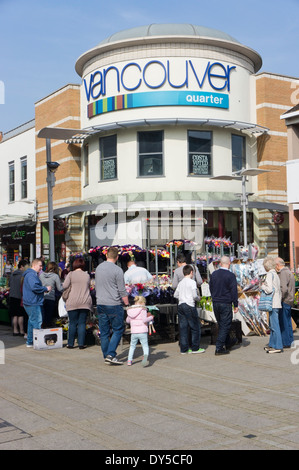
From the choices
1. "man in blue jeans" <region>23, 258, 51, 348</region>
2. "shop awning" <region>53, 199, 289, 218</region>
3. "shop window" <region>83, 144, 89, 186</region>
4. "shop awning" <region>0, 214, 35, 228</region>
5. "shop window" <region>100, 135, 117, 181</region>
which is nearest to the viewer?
"man in blue jeans" <region>23, 258, 51, 348</region>

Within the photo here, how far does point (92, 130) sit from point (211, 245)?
9.46 m

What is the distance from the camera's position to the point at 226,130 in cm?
2608

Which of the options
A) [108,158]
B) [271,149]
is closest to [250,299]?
[108,158]

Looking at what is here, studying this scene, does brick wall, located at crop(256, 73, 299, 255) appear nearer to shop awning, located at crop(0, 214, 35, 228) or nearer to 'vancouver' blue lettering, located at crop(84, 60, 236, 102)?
'vancouver' blue lettering, located at crop(84, 60, 236, 102)

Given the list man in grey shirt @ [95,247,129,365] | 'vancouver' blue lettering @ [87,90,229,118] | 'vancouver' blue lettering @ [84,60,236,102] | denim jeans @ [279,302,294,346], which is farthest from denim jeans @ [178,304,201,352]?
'vancouver' blue lettering @ [84,60,236,102]

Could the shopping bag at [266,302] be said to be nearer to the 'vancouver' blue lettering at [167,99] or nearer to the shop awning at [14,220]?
the 'vancouver' blue lettering at [167,99]

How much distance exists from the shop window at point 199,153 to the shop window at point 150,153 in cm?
129

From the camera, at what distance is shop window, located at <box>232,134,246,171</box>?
87.1 ft

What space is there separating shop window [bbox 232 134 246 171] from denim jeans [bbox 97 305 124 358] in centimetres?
1750

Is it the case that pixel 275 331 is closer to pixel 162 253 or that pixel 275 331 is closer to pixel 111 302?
pixel 111 302

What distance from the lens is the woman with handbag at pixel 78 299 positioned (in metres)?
11.6

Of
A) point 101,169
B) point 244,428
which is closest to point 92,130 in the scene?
point 101,169

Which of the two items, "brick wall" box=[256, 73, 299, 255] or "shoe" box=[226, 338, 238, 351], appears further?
"brick wall" box=[256, 73, 299, 255]

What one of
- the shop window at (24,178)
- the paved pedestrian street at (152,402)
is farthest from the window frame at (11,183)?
the paved pedestrian street at (152,402)
